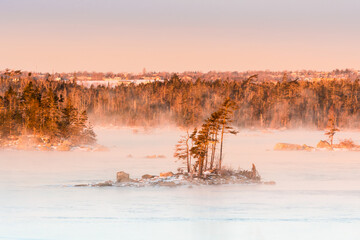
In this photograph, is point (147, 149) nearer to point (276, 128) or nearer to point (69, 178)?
point (69, 178)

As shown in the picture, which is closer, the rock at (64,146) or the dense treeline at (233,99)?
the rock at (64,146)

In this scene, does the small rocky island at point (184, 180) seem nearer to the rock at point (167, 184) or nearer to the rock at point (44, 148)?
the rock at point (167, 184)

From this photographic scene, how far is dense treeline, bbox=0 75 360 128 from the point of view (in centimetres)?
10862

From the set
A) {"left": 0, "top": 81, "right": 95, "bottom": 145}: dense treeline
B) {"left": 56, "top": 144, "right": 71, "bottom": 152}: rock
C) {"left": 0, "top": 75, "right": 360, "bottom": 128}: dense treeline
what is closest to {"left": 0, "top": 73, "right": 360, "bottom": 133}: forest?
{"left": 0, "top": 75, "right": 360, "bottom": 128}: dense treeline

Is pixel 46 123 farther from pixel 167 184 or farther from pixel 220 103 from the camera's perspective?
pixel 220 103

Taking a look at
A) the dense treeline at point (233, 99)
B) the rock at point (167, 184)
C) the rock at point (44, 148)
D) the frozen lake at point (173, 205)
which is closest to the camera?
the frozen lake at point (173, 205)

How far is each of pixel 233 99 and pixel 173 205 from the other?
310 ft

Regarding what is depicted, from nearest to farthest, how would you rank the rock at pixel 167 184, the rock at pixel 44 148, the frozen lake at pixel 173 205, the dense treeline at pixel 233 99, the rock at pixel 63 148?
the frozen lake at pixel 173 205
the rock at pixel 167 184
the rock at pixel 63 148
the rock at pixel 44 148
the dense treeline at pixel 233 99

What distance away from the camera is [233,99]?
396 ft

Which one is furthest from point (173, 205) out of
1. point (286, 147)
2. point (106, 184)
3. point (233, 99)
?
point (233, 99)

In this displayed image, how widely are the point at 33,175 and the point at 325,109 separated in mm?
84956

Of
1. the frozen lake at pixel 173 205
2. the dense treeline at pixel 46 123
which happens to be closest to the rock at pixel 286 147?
the frozen lake at pixel 173 205

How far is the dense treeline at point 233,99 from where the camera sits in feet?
356

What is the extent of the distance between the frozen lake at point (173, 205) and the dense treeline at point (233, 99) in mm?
58518
